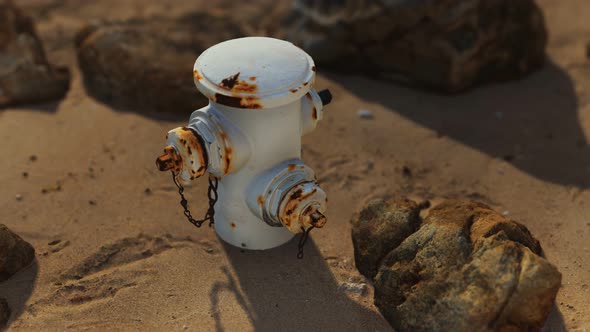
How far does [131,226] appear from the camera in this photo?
3994mm

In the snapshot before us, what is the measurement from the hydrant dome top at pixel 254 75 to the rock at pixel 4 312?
1.60m

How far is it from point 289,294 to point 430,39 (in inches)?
119

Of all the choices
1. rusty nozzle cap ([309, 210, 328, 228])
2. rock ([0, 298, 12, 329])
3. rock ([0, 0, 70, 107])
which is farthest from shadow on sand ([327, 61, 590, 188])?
rock ([0, 298, 12, 329])

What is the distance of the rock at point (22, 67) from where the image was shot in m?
5.34

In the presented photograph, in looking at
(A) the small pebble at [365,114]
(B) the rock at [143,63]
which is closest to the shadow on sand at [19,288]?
(B) the rock at [143,63]

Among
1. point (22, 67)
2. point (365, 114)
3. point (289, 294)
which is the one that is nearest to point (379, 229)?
point (289, 294)

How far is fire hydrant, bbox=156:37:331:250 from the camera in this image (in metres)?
3.15

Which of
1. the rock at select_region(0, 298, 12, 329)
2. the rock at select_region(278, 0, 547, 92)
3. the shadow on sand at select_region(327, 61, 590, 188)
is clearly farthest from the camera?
the rock at select_region(278, 0, 547, 92)

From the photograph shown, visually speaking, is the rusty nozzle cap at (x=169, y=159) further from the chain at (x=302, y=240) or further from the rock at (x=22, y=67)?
the rock at (x=22, y=67)

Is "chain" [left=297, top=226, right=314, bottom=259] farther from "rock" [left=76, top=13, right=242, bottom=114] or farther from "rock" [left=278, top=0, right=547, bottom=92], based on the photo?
"rock" [left=278, top=0, right=547, bottom=92]

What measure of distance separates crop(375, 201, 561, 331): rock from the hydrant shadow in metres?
0.22

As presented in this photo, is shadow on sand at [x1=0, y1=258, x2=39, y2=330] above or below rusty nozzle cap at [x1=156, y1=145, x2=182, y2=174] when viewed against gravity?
below

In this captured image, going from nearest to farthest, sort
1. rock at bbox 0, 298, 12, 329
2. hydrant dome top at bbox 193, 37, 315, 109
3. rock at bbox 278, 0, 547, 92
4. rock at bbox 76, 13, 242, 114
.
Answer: hydrant dome top at bbox 193, 37, 315, 109 < rock at bbox 0, 298, 12, 329 < rock at bbox 76, 13, 242, 114 < rock at bbox 278, 0, 547, 92

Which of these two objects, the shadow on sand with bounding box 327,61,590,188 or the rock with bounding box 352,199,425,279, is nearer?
the rock with bounding box 352,199,425,279
